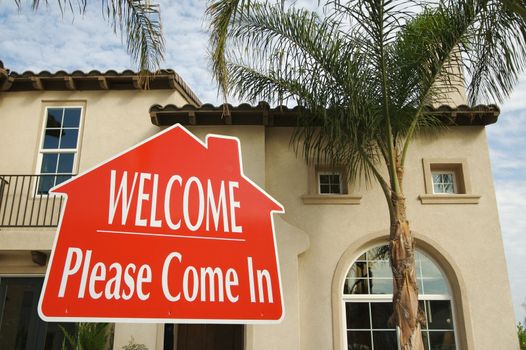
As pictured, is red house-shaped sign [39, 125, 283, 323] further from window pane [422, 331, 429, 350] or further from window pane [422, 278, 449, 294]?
window pane [422, 278, 449, 294]

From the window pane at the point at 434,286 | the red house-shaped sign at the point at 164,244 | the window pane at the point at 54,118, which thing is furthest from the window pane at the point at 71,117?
the red house-shaped sign at the point at 164,244

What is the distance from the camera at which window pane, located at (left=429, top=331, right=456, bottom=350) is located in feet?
27.9

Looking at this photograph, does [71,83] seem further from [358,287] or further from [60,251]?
[60,251]

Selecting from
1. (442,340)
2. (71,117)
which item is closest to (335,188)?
(442,340)

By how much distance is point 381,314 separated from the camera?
870 centimetres

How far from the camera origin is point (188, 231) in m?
2.25

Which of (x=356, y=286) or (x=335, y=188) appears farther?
(x=335, y=188)

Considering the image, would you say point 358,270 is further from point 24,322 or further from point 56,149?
point 56,149

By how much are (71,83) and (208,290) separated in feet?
29.9

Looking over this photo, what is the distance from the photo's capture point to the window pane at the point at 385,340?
8.48 m

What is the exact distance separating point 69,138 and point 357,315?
7003 mm

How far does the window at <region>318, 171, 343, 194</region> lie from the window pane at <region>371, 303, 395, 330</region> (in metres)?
2.36

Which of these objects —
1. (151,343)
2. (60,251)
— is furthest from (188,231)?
(151,343)

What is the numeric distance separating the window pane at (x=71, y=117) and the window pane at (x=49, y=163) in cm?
72
